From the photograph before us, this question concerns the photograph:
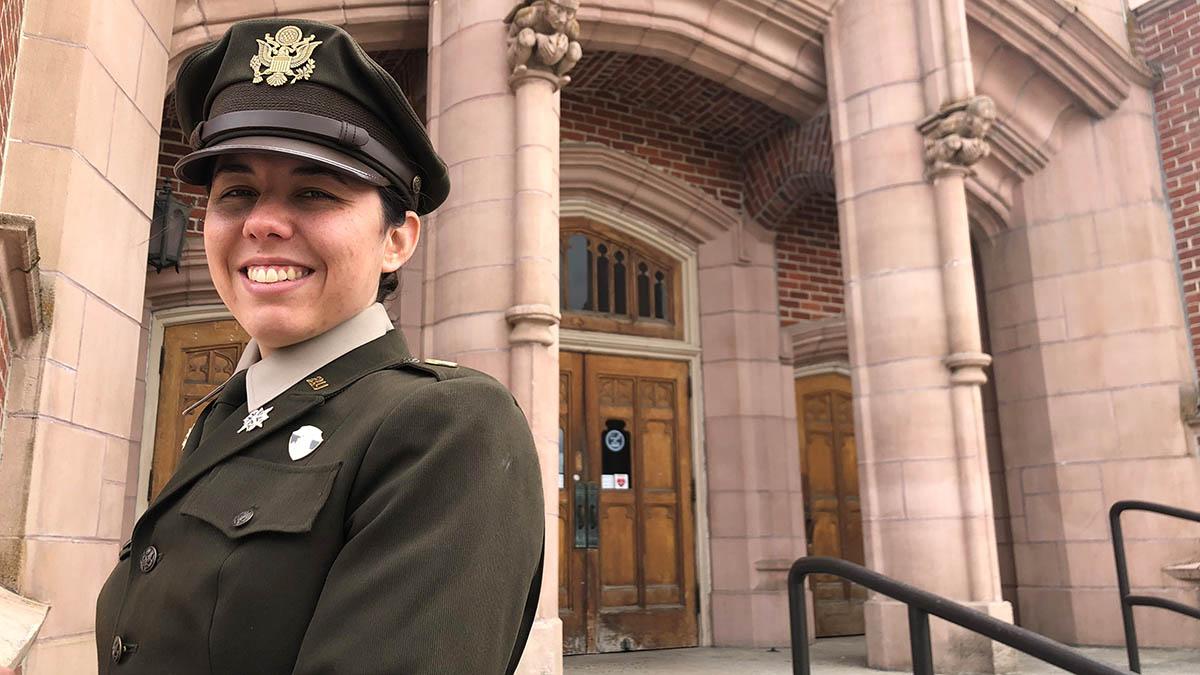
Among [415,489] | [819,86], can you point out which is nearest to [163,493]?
[415,489]

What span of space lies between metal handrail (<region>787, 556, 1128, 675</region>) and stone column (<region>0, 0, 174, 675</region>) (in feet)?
9.23

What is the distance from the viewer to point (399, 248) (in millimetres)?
1079

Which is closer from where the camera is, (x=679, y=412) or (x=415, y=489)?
(x=415, y=489)

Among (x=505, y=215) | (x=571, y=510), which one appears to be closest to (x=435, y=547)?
(x=505, y=215)

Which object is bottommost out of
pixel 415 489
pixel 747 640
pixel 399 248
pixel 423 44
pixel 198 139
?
pixel 747 640

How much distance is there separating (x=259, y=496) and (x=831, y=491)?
8.72 m

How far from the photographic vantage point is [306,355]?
101 centimetres

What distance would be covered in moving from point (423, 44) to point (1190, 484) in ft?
22.4

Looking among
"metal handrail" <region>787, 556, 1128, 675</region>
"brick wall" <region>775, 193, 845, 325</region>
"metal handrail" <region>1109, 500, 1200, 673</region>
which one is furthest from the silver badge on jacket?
"brick wall" <region>775, 193, 845, 325</region>

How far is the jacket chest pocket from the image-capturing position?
0.82m

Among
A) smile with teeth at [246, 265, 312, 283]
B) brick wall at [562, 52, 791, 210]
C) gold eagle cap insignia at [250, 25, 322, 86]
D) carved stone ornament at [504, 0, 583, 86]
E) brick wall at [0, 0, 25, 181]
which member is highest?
brick wall at [562, 52, 791, 210]

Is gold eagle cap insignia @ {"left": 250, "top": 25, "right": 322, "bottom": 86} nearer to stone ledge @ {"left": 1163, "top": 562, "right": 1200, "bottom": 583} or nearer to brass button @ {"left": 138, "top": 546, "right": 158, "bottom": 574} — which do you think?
brass button @ {"left": 138, "top": 546, "right": 158, "bottom": 574}

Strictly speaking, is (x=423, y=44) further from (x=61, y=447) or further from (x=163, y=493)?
(x=163, y=493)

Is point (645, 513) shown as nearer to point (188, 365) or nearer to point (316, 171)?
point (188, 365)
